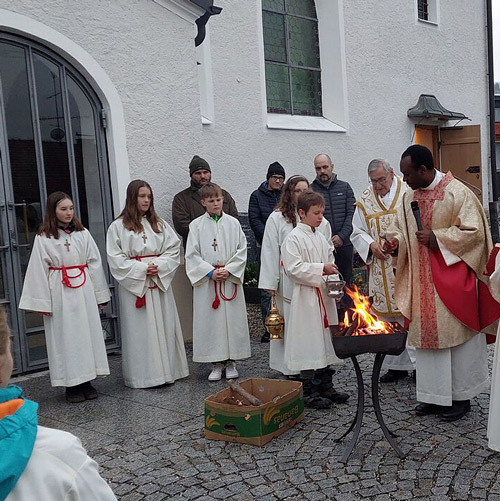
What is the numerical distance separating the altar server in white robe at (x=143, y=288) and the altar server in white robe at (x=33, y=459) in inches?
184

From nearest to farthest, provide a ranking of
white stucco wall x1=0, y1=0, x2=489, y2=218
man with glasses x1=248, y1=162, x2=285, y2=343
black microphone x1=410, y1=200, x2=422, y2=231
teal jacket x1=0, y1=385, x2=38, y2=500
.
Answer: teal jacket x1=0, y1=385, x2=38, y2=500 < black microphone x1=410, y1=200, x2=422, y2=231 < white stucco wall x1=0, y1=0, x2=489, y2=218 < man with glasses x1=248, y1=162, x2=285, y2=343

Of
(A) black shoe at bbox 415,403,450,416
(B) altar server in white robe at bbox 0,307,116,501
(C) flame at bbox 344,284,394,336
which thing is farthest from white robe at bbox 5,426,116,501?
(A) black shoe at bbox 415,403,450,416

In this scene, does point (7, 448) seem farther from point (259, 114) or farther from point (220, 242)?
point (259, 114)

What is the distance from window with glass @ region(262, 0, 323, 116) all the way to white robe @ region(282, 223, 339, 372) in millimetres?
6726

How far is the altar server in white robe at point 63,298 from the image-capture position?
6031 mm

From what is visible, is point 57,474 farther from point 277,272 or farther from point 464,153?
point 464,153

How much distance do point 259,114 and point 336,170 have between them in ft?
7.25

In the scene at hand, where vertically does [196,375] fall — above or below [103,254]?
below

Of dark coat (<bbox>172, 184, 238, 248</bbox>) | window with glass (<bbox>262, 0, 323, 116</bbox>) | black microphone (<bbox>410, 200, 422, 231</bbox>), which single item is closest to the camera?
black microphone (<bbox>410, 200, 422, 231</bbox>)

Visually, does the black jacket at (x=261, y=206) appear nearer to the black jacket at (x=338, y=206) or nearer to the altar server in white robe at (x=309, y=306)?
the black jacket at (x=338, y=206)

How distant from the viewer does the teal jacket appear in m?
1.64

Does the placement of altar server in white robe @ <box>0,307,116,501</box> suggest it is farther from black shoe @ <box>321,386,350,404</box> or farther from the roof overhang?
the roof overhang

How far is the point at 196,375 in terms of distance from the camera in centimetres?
688

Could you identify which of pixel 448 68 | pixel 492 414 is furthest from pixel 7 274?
pixel 448 68
